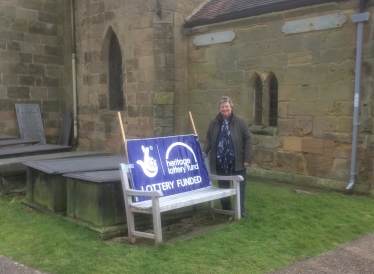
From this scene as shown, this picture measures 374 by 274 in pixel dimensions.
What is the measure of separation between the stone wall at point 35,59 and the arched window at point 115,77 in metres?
1.96

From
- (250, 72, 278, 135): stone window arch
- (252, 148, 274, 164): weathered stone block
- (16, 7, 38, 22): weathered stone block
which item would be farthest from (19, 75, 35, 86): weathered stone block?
(252, 148, 274, 164): weathered stone block

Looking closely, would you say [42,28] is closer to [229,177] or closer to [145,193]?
[229,177]

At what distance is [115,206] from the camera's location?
5895 millimetres

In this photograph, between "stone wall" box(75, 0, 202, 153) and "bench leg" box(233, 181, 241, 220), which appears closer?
"bench leg" box(233, 181, 241, 220)

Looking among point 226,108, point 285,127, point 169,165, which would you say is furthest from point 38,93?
point 226,108

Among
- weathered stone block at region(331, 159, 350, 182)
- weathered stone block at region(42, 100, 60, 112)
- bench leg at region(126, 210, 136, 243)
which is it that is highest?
weathered stone block at region(42, 100, 60, 112)

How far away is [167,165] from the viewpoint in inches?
239

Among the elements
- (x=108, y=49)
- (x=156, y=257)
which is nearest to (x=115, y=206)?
(x=156, y=257)

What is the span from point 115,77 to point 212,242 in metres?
7.76

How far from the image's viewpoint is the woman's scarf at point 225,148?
6.30 metres

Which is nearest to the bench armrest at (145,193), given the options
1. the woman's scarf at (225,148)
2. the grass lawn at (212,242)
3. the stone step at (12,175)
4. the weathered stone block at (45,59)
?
the grass lawn at (212,242)

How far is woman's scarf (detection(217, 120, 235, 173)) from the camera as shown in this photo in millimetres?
6305

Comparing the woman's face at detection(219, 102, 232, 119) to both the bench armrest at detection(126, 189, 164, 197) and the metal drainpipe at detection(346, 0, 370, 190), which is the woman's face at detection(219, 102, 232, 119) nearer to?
the bench armrest at detection(126, 189, 164, 197)

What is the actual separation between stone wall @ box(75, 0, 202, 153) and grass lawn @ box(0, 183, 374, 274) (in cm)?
417
